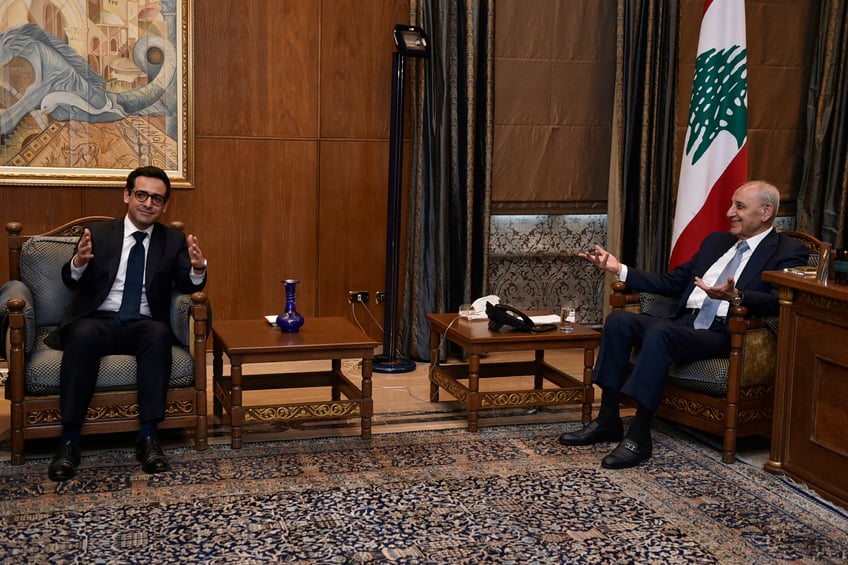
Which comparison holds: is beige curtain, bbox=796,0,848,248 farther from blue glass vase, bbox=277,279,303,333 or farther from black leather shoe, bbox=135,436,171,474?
black leather shoe, bbox=135,436,171,474

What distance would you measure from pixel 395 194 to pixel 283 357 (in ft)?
5.97

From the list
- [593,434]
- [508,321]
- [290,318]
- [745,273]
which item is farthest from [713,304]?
[290,318]

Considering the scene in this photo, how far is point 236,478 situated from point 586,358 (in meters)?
1.78

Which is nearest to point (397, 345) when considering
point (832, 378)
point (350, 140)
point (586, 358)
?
point (350, 140)

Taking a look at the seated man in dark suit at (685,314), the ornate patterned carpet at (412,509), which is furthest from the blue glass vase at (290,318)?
the seated man in dark suit at (685,314)

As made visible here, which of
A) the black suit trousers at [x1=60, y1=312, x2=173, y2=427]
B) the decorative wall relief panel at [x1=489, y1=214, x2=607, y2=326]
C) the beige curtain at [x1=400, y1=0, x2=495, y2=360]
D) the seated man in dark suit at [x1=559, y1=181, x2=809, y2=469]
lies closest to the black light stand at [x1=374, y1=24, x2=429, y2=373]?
the beige curtain at [x1=400, y1=0, x2=495, y2=360]

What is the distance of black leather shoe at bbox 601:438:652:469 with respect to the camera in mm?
3945

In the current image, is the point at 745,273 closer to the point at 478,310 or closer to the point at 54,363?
the point at 478,310

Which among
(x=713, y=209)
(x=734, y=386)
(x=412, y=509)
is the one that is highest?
(x=713, y=209)

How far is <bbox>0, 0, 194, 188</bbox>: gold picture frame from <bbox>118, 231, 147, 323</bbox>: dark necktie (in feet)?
4.66

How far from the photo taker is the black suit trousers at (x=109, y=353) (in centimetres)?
372

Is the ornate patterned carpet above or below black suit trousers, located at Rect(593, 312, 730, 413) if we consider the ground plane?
below

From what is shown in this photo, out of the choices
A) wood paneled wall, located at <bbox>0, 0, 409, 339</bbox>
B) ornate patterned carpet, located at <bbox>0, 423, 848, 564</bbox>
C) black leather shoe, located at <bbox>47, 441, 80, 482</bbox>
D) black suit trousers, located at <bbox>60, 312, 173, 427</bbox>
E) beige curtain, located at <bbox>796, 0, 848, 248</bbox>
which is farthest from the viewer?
beige curtain, located at <bbox>796, 0, 848, 248</bbox>

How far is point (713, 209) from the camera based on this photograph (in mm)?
5398
